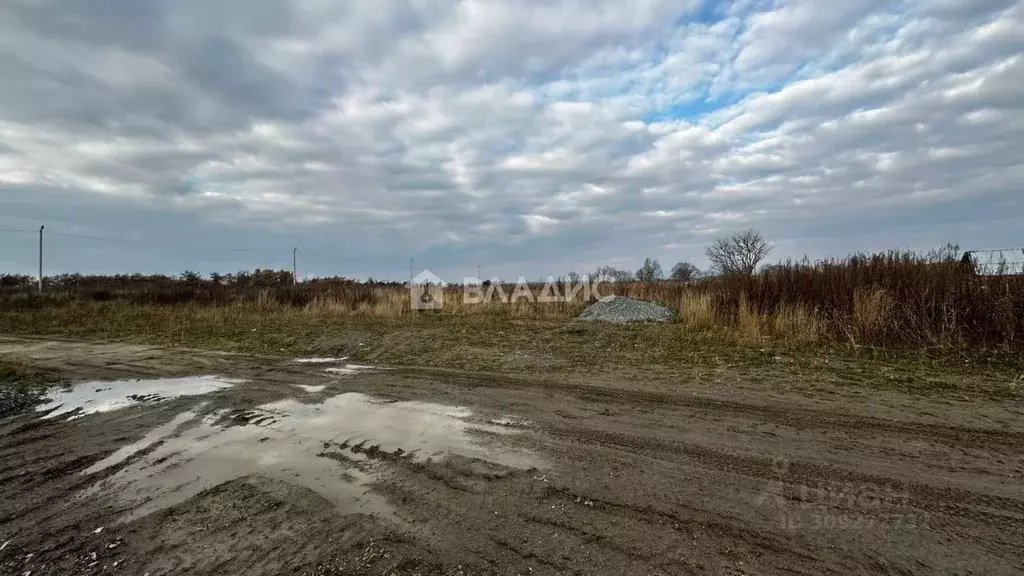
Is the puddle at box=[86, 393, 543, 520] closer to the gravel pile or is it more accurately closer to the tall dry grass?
the tall dry grass

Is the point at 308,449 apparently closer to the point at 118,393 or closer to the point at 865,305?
the point at 118,393

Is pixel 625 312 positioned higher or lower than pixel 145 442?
higher

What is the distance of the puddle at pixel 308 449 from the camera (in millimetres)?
3291

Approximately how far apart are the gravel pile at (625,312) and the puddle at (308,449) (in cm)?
1035

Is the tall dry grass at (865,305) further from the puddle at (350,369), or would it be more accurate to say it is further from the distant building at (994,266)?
the puddle at (350,369)

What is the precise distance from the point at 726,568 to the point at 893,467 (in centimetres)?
205

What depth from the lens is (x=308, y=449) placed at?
4059 millimetres

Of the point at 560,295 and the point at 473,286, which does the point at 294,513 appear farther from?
the point at 473,286

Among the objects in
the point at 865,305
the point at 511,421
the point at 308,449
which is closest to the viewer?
the point at 308,449

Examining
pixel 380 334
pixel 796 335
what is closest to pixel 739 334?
pixel 796 335

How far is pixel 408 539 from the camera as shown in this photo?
2604 mm

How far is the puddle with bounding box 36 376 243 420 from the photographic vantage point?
557 centimetres

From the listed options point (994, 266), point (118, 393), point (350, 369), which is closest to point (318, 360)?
point (350, 369)

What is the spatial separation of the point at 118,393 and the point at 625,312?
12.7 m
